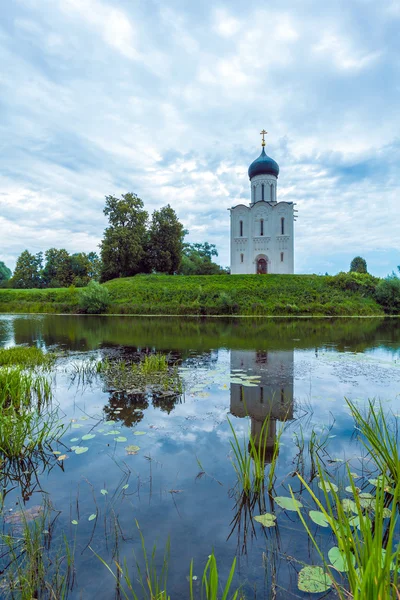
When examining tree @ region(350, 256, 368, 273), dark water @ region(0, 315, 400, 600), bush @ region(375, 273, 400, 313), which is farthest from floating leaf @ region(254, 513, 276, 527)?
tree @ region(350, 256, 368, 273)

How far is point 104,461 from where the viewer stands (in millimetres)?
4184

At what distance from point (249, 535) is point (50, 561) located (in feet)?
5.10

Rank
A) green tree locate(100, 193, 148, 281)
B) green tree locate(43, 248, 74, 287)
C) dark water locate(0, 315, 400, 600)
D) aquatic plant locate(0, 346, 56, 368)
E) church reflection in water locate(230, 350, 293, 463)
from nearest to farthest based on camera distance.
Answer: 1. dark water locate(0, 315, 400, 600)
2. church reflection in water locate(230, 350, 293, 463)
3. aquatic plant locate(0, 346, 56, 368)
4. green tree locate(100, 193, 148, 281)
5. green tree locate(43, 248, 74, 287)

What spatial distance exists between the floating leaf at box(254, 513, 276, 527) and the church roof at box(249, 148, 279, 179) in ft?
147

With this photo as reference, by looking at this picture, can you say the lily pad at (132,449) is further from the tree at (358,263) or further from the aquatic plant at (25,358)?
the tree at (358,263)

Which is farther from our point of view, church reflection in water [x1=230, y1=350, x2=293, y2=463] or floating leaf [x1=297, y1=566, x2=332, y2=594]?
church reflection in water [x1=230, y1=350, x2=293, y2=463]

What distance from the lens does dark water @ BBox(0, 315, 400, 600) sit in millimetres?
2730

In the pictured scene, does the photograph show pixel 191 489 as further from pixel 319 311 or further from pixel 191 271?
pixel 191 271

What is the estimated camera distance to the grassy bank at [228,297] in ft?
101

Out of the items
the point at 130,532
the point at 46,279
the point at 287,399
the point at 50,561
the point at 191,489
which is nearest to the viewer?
the point at 50,561

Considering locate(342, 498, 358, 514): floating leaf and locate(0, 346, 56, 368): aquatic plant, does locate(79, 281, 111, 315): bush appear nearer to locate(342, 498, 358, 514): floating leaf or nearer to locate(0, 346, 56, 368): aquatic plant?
locate(0, 346, 56, 368): aquatic plant

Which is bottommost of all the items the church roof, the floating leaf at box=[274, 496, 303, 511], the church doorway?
the floating leaf at box=[274, 496, 303, 511]

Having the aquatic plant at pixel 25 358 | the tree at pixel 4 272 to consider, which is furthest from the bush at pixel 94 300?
the tree at pixel 4 272

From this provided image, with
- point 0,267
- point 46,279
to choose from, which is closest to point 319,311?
point 46,279
